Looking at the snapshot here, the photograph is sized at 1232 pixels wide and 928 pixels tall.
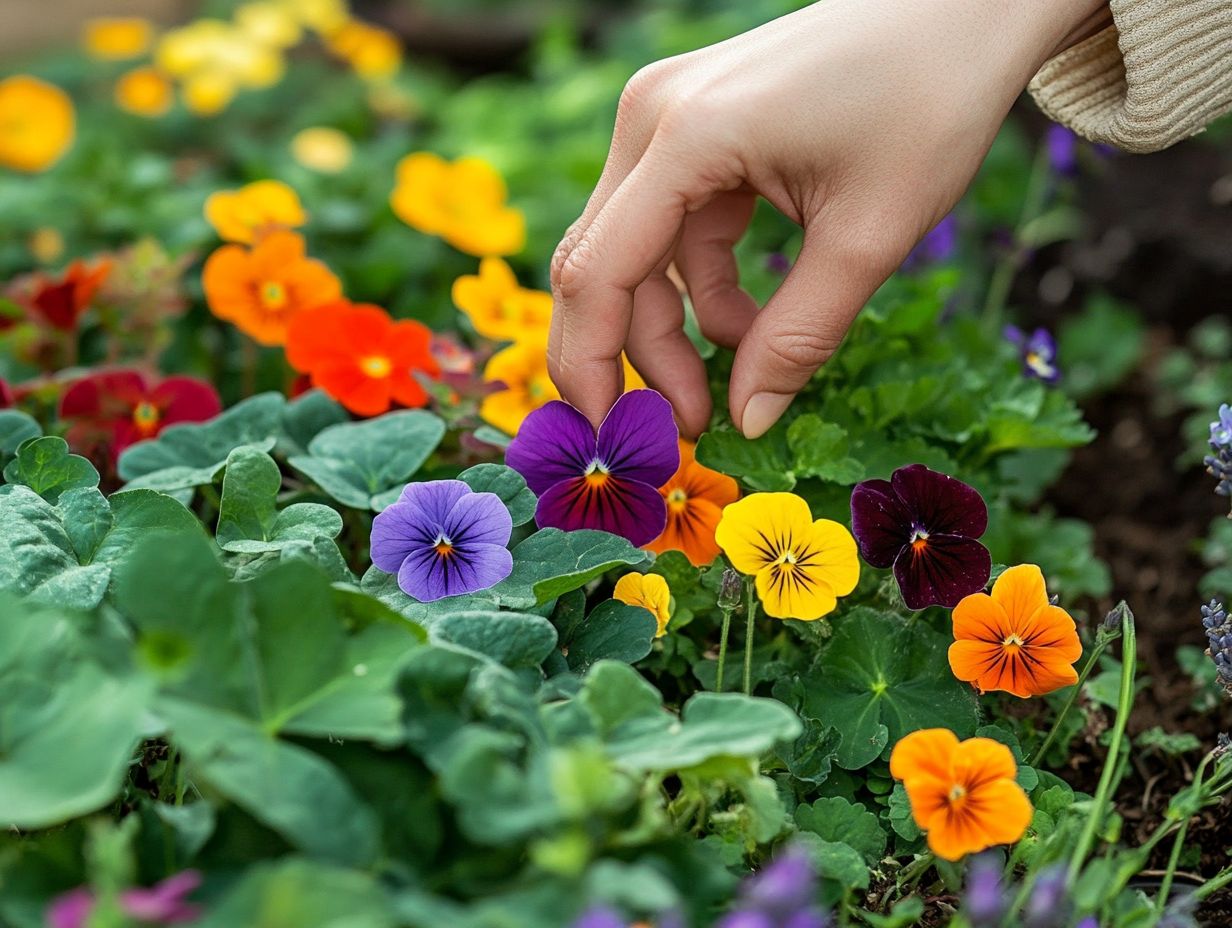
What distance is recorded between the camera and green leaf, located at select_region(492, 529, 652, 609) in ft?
3.71

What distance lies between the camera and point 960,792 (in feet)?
3.20

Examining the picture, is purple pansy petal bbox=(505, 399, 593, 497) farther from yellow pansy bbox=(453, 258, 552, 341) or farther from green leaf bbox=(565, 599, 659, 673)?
yellow pansy bbox=(453, 258, 552, 341)

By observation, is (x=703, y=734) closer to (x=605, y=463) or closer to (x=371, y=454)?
(x=605, y=463)

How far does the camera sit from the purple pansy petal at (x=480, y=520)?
1161 mm

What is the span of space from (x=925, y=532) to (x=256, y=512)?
659 millimetres

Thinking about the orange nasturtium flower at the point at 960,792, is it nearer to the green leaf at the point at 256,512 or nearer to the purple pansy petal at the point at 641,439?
the purple pansy petal at the point at 641,439

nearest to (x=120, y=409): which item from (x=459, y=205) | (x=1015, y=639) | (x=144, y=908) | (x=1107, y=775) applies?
(x=459, y=205)

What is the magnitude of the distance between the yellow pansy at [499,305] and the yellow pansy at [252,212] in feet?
1.12

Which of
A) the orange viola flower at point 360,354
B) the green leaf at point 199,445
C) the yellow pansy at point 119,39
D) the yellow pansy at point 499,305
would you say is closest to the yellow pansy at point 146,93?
the yellow pansy at point 119,39

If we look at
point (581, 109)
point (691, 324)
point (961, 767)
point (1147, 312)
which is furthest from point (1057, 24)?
point (581, 109)

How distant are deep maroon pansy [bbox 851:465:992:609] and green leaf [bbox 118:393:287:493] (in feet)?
2.12

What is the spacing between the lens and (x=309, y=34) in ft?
14.6

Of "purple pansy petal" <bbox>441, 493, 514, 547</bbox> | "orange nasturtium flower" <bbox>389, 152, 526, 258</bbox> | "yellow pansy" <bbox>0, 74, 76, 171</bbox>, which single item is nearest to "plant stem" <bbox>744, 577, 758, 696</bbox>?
"purple pansy petal" <bbox>441, 493, 514, 547</bbox>

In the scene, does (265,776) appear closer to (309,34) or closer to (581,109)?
(581,109)
